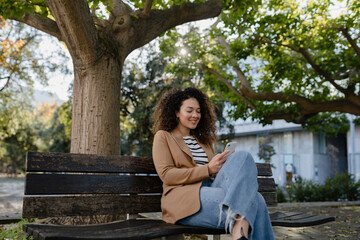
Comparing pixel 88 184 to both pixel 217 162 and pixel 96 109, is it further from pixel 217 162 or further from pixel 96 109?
pixel 96 109

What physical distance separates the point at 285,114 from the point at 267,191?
254 inches

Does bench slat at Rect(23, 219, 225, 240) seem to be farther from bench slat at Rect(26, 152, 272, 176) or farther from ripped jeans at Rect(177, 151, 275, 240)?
bench slat at Rect(26, 152, 272, 176)

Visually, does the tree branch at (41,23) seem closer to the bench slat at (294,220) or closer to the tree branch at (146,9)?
the tree branch at (146,9)

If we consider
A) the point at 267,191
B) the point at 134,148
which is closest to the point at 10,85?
the point at 134,148

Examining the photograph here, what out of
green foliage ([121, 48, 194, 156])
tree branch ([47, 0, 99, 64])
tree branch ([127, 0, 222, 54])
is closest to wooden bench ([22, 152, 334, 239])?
tree branch ([47, 0, 99, 64])

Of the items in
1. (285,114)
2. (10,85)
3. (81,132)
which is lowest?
(81,132)

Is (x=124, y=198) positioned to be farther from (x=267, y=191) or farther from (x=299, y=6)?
(x=299, y=6)

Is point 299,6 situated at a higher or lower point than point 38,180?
higher

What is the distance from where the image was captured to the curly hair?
3762 millimetres

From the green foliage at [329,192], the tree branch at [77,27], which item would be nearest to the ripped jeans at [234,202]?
the tree branch at [77,27]

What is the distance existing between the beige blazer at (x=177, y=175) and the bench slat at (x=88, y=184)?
0.39m

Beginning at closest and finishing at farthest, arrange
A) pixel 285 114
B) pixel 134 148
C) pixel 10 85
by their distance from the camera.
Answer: pixel 285 114 → pixel 10 85 → pixel 134 148

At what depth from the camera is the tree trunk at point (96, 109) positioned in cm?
462

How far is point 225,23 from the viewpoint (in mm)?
9055
